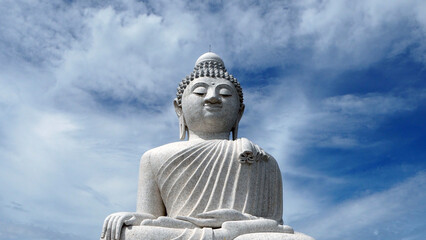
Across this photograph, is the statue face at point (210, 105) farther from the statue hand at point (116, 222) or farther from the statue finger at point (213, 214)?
the statue hand at point (116, 222)

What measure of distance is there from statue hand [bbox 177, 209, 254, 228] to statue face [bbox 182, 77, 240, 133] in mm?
1973

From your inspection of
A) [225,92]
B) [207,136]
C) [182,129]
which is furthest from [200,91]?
[182,129]

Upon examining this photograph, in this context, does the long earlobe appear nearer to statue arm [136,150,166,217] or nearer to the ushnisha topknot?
the ushnisha topknot

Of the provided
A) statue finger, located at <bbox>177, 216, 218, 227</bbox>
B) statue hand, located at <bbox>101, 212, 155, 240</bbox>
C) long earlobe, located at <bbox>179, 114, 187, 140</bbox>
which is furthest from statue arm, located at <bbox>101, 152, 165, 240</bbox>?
long earlobe, located at <bbox>179, 114, 187, 140</bbox>

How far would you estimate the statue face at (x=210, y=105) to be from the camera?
885 centimetres

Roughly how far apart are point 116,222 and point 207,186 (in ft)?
4.93

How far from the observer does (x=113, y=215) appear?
24.0 ft

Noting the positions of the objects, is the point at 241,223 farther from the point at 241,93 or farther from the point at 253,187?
the point at 241,93

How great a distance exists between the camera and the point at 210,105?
8867 millimetres

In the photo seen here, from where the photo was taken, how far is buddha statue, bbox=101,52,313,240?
711 cm

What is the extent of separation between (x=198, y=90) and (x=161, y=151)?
1.32 metres

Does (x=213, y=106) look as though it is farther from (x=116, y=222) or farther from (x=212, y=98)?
(x=116, y=222)

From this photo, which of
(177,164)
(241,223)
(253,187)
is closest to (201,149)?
(177,164)

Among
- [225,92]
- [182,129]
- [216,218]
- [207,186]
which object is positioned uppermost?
[225,92]
